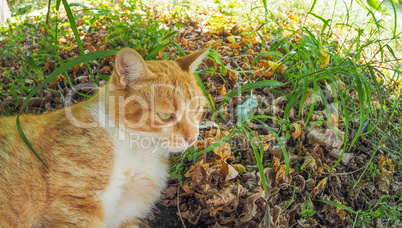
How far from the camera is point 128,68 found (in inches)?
60.8

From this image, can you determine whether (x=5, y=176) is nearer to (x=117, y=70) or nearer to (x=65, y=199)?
(x=65, y=199)

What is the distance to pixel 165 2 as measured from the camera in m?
3.81

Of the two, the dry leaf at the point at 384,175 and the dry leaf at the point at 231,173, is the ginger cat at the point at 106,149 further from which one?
the dry leaf at the point at 384,175

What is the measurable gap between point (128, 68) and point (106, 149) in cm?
47

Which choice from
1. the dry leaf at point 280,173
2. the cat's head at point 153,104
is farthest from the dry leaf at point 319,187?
the cat's head at point 153,104

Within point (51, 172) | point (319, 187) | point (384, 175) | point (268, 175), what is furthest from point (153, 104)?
point (384, 175)

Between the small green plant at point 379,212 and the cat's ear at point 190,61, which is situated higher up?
the cat's ear at point 190,61

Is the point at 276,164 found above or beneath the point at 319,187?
above

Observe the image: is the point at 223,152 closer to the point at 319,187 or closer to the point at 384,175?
the point at 319,187

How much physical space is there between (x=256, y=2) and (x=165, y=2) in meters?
1.19

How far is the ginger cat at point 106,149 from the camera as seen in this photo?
1.47 meters

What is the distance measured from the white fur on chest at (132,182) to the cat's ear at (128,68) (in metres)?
0.33

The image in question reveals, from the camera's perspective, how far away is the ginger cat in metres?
1.47

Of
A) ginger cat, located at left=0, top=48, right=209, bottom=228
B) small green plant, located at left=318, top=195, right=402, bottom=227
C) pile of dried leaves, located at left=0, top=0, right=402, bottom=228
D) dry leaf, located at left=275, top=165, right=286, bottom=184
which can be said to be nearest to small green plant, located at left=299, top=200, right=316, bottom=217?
pile of dried leaves, located at left=0, top=0, right=402, bottom=228
